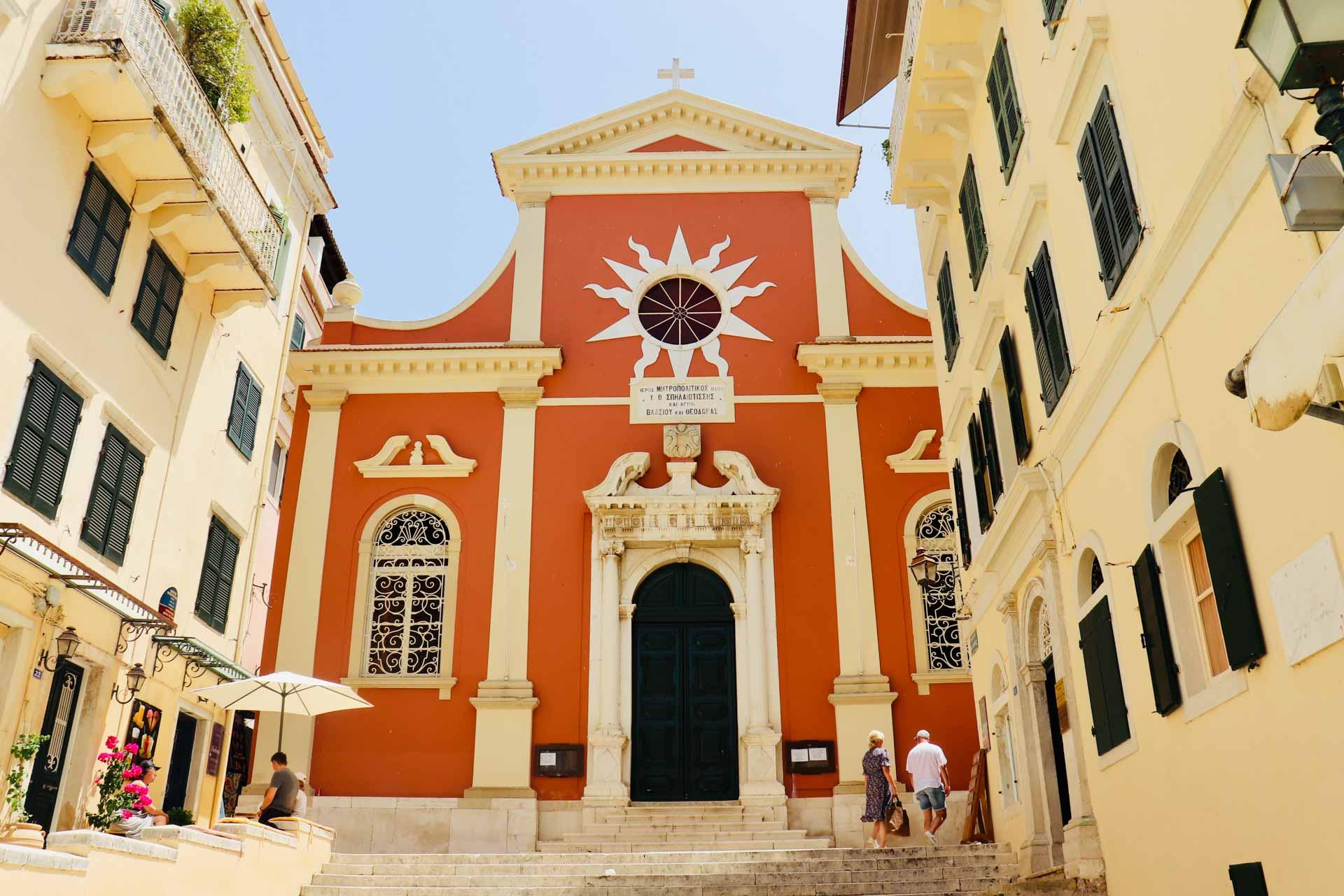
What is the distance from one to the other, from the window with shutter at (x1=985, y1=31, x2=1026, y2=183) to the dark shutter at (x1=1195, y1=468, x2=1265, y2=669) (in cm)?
476

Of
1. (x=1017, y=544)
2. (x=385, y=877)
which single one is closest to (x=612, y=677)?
(x=385, y=877)

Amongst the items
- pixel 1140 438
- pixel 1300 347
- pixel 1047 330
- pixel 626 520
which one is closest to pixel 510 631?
pixel 626 520

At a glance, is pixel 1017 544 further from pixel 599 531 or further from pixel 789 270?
pixel 789 270

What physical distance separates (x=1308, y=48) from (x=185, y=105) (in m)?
11.3

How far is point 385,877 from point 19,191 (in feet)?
23.1

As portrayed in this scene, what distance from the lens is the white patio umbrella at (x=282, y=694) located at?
13.2m

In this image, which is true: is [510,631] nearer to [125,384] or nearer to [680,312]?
[680,312]

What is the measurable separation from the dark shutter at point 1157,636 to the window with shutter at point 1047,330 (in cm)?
208

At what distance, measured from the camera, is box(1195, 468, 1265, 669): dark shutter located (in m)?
6.29

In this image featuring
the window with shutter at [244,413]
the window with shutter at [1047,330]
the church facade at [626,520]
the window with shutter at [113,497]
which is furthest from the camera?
the church facade at [626,520]

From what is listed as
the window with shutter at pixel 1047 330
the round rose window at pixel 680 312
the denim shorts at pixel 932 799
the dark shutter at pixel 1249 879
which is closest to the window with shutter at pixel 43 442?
the window with shutter at pixel 1047 330

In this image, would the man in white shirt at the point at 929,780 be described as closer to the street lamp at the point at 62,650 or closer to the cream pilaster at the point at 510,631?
the cream pilaster at the point at 510,631

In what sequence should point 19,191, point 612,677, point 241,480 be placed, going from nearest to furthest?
point 19,191
point 241,480
point 612,677

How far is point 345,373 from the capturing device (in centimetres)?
1881
